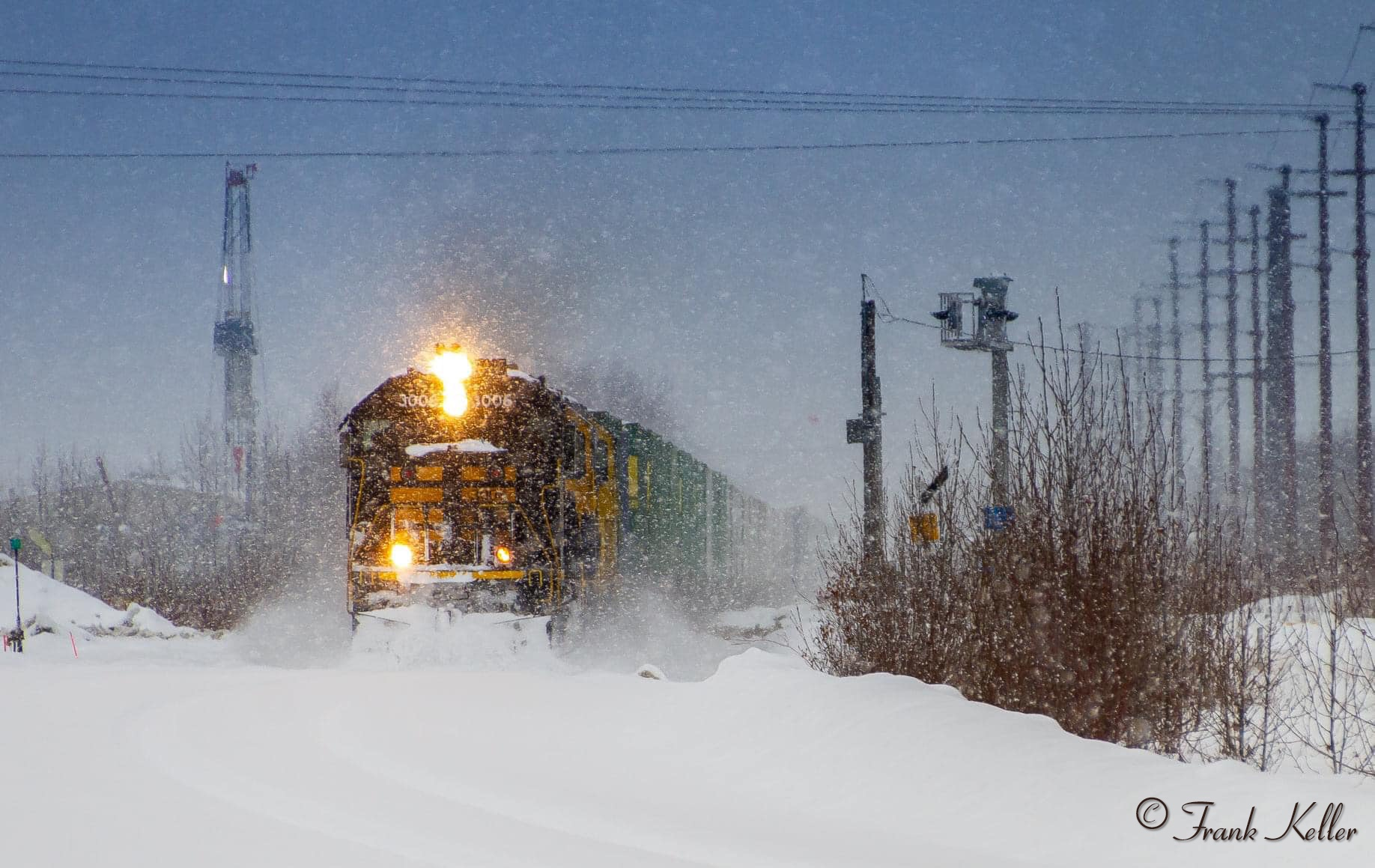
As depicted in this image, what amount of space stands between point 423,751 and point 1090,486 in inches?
208

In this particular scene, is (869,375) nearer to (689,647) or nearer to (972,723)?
(689,647)

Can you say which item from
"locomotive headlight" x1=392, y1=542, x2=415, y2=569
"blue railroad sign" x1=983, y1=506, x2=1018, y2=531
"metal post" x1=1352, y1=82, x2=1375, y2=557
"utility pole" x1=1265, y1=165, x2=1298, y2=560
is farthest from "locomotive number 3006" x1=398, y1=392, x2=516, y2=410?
"utility pole" x1=1265, y1=165, x2=1298, y2=560

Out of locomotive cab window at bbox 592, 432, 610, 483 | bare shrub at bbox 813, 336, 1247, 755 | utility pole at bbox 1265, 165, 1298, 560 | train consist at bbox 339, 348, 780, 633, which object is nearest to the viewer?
bare shrub at bbox 813, 336, 1247, 755

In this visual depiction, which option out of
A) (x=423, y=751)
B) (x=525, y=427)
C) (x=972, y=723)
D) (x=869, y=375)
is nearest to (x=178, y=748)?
(x=423, y=751)

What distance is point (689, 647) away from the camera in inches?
943

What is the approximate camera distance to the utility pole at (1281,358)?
29.6 meters

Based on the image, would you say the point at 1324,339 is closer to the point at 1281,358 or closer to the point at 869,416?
the point at 1281,358

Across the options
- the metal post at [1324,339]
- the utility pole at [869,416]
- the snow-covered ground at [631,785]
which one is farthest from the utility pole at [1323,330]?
the snow-covered ground at [631,785]

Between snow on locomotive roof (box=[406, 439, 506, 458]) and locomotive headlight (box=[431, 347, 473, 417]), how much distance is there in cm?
42

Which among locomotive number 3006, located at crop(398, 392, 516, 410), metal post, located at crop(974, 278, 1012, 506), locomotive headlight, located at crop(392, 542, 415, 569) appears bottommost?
locomotive headlight, located at crop(392, 542, 415, 569)

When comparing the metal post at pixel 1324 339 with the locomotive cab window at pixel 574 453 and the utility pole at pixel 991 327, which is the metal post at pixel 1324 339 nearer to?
the utility pole at pixel 991 327

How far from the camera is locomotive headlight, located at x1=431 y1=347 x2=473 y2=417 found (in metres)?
16.9

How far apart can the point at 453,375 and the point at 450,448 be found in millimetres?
990

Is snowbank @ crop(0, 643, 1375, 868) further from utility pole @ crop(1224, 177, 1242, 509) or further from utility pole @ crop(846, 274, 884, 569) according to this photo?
utility pole @ crop(1224, 177, 1242, 509)
